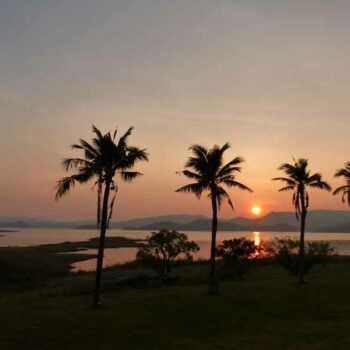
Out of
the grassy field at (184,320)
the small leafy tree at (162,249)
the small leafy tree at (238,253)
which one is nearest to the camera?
the grassy field at (184,320)

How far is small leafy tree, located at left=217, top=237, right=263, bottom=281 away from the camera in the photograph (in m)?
47.1

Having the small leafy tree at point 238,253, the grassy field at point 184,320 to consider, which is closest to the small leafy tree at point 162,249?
the small leafy tree at point 238,253

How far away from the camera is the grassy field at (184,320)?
21.7 meters

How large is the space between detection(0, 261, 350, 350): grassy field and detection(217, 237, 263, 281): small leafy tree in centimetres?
802

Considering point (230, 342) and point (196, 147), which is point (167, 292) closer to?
point (196, 147)

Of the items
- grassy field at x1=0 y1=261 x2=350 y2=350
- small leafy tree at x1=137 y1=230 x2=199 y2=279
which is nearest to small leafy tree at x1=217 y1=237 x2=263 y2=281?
small leafy tree at x1=137 y1=230 x2=199 y2=279

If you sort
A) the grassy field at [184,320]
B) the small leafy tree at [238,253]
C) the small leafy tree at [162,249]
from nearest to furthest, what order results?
the grassy field at [184,320]
the small leafy tree at [238,253]
the small leafy tree at [162,249]

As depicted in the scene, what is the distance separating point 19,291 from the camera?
4575cm

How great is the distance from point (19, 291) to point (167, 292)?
18.1m

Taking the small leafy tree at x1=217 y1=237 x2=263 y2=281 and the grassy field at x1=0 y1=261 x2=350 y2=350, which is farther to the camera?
the small leafy tree at x1=217 y1=237 x2=263 y2=281

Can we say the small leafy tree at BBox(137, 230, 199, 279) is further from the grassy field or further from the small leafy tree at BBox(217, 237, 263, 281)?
the grassy field

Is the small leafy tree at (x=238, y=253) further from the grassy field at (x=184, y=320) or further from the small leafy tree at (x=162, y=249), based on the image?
the grassy field at (x=184, y=320)

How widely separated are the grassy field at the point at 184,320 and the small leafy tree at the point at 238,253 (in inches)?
316

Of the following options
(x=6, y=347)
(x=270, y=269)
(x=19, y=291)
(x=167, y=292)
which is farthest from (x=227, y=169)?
(x=270, y=269)
